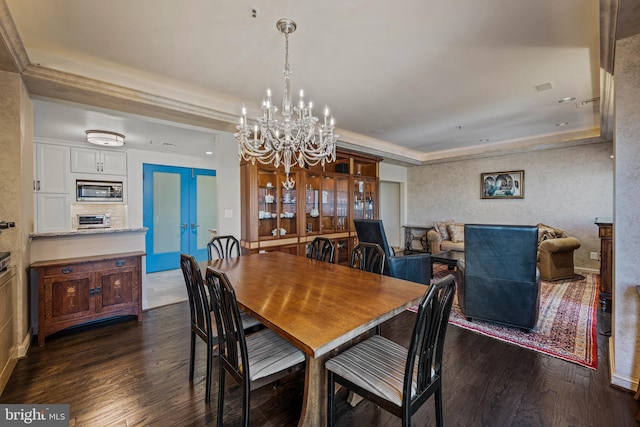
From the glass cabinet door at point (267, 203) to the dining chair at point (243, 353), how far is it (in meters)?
2.58

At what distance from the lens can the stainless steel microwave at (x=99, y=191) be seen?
476cm

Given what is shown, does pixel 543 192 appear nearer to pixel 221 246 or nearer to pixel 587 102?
pixel 587 102

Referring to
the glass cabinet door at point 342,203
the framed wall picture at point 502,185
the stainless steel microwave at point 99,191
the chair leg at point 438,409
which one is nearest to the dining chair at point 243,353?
the chair leg at point 438,409

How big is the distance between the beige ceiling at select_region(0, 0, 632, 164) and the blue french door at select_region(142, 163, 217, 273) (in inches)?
61.5

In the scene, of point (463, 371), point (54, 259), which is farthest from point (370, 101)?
point (54, 259)

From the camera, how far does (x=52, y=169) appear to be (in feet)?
14.9

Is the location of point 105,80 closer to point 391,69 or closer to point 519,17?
point 391,69

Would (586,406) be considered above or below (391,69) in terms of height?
below

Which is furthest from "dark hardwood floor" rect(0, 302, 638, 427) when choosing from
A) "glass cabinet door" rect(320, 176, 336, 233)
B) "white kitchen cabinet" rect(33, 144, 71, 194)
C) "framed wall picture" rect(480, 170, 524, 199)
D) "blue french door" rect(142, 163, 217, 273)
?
"framed wall picture" rect(480, 170, 524, 199)

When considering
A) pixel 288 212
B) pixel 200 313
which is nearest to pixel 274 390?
pixel 200 313

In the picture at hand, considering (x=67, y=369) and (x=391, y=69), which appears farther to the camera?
(x=391, y=69)

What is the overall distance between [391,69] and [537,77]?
5.34ft

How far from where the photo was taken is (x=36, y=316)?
8.91 feet

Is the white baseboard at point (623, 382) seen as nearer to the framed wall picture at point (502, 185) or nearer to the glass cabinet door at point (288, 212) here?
the glass cabinet door at point (288, 212)
